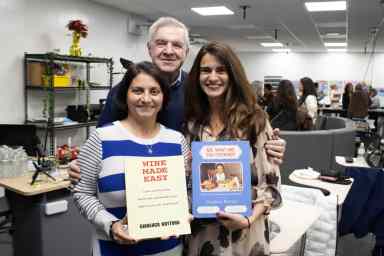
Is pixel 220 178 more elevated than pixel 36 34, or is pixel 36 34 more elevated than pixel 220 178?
pixel 36 34

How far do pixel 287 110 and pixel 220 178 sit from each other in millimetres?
4179

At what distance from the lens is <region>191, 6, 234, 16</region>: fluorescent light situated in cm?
658

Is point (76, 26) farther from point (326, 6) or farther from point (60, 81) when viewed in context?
point (326, 6)

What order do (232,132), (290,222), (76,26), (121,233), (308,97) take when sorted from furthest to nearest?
(308,97)
(76,26)
(290,222)
(232,132)
(121,233)

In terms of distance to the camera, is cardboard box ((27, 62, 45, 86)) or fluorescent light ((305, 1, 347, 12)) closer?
cardboard box ((27, 62, 45, 86))

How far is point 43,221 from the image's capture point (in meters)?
2.69

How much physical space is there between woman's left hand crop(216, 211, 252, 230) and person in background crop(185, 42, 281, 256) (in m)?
0.07

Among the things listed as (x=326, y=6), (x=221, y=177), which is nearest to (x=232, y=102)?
(x=221, y=177)

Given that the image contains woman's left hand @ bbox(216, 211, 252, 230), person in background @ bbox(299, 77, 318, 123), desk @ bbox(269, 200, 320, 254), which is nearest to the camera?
woman's left hand @ bbox(216, 211, 252, 230)

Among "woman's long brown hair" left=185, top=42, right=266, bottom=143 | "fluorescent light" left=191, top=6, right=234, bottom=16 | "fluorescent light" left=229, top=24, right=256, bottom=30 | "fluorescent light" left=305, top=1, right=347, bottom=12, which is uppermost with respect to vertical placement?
"fluorescent light" left=229, top=24, right=256, bottom=30

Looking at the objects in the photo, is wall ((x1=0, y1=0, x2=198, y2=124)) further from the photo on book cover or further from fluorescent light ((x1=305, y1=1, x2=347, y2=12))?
the photo on book cover

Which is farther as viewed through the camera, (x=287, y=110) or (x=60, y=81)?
(x=287, y=110)

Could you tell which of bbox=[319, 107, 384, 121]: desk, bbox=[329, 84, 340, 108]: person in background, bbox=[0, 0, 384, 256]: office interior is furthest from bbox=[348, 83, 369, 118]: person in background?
bbox=[329, 84, 340, 108]: person in background

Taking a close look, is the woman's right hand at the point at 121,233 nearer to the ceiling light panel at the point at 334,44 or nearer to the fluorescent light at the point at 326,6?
the fluorescent light at the point at 326,6
